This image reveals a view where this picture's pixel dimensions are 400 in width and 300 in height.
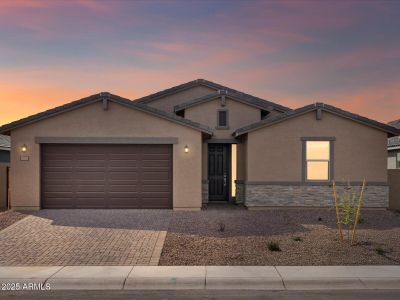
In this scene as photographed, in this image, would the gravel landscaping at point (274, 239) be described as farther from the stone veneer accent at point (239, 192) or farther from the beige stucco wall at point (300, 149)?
the stone veneer accent at point (239, 192)

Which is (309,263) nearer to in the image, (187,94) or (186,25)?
(186,25)

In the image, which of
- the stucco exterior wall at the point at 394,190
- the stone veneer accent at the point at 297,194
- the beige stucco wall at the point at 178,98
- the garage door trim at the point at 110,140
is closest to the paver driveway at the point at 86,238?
the garage door trim at the point at 110,140

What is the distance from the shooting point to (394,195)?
19.2 meters

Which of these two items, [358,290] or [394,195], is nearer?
[358,290]

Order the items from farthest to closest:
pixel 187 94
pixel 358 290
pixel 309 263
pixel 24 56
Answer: pixel 187 94
pixel 24 56
pixel 309 263
pixel 358 290

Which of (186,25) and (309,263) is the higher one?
(186,25)

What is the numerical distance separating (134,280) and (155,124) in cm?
971

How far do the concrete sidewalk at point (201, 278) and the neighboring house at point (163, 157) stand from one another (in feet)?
26.8

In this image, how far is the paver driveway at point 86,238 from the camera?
1031 cm

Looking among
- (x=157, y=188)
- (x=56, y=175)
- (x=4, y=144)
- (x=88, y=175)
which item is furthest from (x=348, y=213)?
(x=4, y=144)

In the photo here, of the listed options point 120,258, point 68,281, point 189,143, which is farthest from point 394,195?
point 68,281

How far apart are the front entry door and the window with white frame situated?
398cm

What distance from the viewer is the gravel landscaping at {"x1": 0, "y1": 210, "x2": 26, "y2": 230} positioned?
14.5 metres

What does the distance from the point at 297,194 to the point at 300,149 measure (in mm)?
1893
